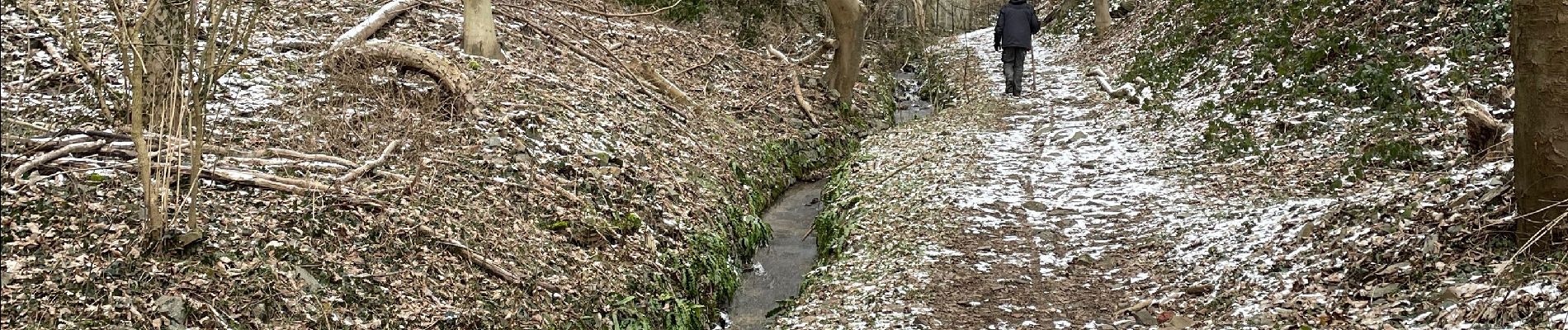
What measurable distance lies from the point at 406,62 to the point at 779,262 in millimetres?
4005

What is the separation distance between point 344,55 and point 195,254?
3.92 metres

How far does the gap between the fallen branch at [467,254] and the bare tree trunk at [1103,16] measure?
54.6 feet

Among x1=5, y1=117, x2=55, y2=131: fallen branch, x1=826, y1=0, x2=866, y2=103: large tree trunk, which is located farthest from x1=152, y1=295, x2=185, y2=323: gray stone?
x1=826, y1=0, x2=866, y2=103: large tree trunk

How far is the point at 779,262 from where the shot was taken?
9.43 metres

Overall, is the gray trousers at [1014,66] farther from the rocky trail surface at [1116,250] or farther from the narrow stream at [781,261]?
the narrow stream at [781,261]

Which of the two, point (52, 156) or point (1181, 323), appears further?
point (1181, 323)

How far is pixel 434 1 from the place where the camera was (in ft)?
38.4

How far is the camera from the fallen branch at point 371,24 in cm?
937

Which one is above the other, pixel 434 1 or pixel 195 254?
pixel 434 1

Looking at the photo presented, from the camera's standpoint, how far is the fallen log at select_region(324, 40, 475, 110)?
8796mm

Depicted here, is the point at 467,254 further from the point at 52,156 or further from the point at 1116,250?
the point at 1116,250

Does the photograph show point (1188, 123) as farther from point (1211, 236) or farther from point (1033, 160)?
point (1211, 236)

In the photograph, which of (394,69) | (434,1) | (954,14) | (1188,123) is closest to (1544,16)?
(1188,123)

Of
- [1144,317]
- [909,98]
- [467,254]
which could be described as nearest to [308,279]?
[467,254]
